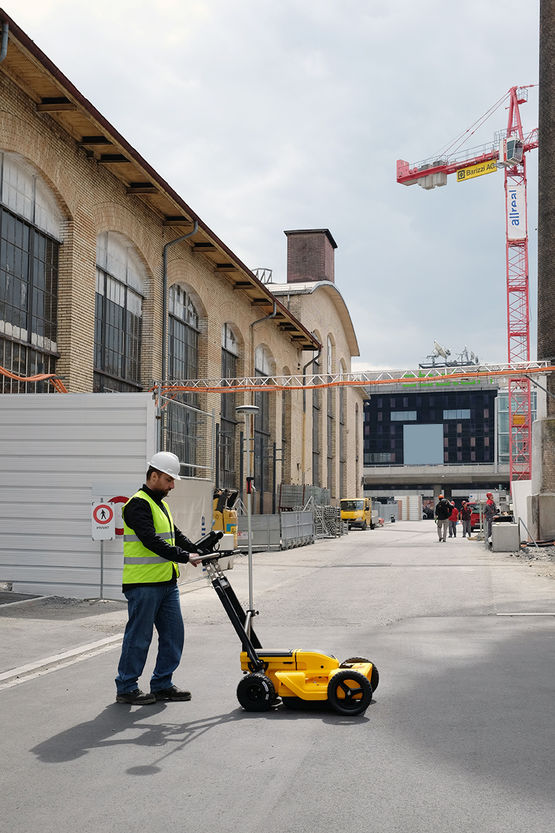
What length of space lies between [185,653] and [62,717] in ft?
9.33

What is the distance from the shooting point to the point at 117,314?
2370cm

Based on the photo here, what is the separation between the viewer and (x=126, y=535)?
6.98 meters

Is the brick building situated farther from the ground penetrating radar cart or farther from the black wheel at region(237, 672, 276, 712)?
the black wheel at region(237, 672, 276, 712)

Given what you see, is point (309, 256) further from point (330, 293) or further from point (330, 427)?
point (330, 427)

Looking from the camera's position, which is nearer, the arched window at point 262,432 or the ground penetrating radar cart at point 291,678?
the ground penetrating radar cart at point 291,678

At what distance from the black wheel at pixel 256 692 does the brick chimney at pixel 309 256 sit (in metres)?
49.2

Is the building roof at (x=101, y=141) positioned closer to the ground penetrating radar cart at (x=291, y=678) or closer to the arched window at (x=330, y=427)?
the ground penetrating radar cart at (x=291, y=678)

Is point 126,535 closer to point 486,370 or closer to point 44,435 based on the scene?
point 44,435

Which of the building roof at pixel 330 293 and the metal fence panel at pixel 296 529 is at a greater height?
the building roof at pixel 330 293

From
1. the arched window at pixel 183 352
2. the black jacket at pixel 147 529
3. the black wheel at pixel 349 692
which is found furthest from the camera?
the arched window at pixel 183 352

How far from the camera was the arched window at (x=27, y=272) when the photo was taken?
1812cm

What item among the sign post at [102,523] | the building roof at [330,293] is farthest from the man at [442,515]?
the sign post at [102,523]

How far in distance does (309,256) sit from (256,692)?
4990 centimetres

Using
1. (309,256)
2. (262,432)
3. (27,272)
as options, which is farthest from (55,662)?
(309,256)
